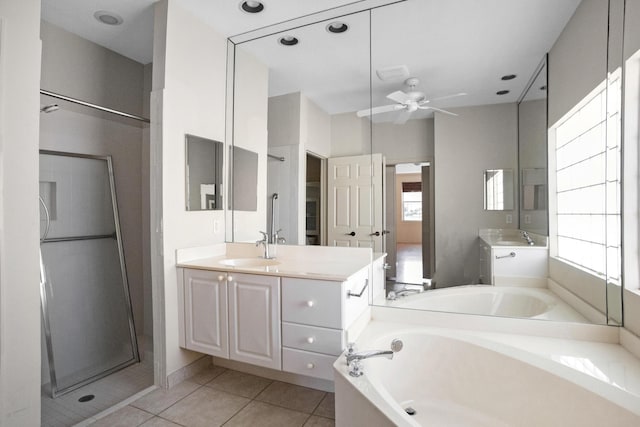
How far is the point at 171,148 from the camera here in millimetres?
2131

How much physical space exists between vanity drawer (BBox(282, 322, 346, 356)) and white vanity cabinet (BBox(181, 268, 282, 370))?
7 cm

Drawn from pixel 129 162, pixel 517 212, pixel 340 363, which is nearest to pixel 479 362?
pixel 340 363

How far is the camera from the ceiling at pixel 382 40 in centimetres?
184

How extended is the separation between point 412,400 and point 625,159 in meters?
1.67

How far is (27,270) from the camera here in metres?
1.52

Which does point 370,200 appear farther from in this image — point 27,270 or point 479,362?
point 27,270

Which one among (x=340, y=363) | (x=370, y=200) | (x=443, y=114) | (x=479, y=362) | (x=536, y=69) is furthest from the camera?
(x=370, y=200)

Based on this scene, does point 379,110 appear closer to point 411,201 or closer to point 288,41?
point 411,201

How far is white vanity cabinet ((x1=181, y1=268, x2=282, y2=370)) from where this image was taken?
187 cm

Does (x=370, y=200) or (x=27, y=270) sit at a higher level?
(x=370, y=200)

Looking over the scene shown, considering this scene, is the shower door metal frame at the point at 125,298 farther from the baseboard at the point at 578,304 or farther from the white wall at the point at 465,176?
the baseboard at the point at 578,304

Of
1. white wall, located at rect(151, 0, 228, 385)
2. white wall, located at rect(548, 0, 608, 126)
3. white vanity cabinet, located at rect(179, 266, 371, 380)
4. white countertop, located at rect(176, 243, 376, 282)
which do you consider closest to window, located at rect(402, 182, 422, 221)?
white countertop, located at rect(176, 243, 376, 282)

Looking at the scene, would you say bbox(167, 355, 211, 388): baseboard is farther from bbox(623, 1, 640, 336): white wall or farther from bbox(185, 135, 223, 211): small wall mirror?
bbox(623, 1, 640, 336): white wall

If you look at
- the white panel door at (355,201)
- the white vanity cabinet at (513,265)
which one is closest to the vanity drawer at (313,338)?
the white panel door at (355,201)
